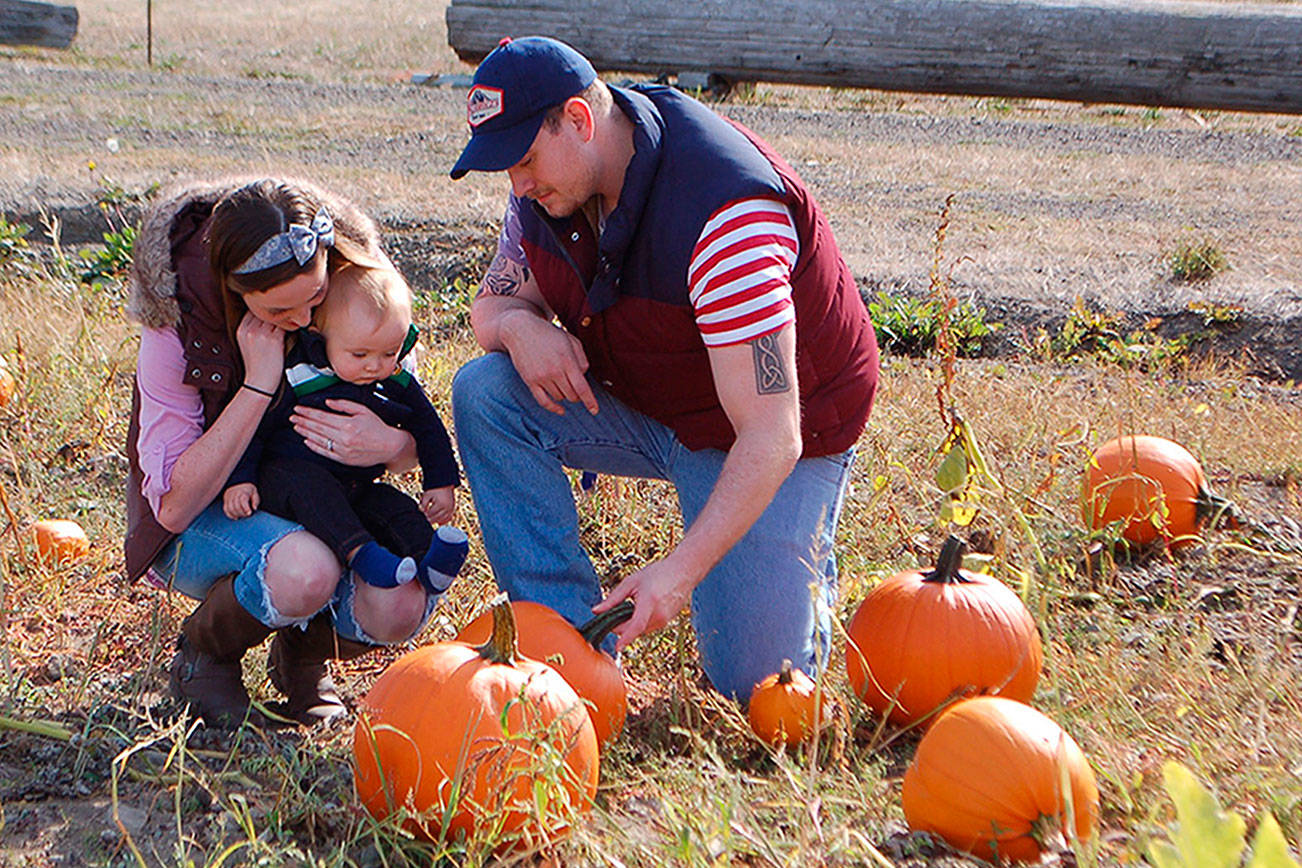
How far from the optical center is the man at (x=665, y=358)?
8.87 feet

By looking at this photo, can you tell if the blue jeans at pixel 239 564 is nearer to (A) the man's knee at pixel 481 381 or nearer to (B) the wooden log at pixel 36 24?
(A) the man's knee at pixel 481 381

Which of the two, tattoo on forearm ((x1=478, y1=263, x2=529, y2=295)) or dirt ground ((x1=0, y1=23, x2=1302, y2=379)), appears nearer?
tattoo on forearm ((x1=478, y1=263, x2=529, y2=295))

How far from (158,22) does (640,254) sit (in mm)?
20623

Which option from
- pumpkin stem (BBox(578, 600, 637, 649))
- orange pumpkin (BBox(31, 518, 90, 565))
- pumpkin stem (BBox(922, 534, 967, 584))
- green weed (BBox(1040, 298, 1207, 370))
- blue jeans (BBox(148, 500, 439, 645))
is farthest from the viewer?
green weed (BBox(1040, 298, 1207, 370))

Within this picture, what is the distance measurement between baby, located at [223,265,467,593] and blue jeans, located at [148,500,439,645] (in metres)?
0.05

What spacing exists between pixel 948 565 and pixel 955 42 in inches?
340

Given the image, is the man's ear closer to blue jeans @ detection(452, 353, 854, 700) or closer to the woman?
the woman

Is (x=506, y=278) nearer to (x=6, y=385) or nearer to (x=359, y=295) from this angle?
(x=359, y=295)

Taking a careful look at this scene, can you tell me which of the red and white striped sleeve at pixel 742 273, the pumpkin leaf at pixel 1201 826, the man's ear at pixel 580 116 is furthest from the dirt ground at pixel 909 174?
the pumpkin leaf at pixel 1201 826

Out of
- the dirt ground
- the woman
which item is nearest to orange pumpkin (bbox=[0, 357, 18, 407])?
the woman

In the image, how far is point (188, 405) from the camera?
2.97 meters

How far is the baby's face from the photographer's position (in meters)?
A: 2.93

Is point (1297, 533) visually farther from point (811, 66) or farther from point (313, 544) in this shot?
point (811, 66)

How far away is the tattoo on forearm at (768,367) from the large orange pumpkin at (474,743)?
0.69 m
